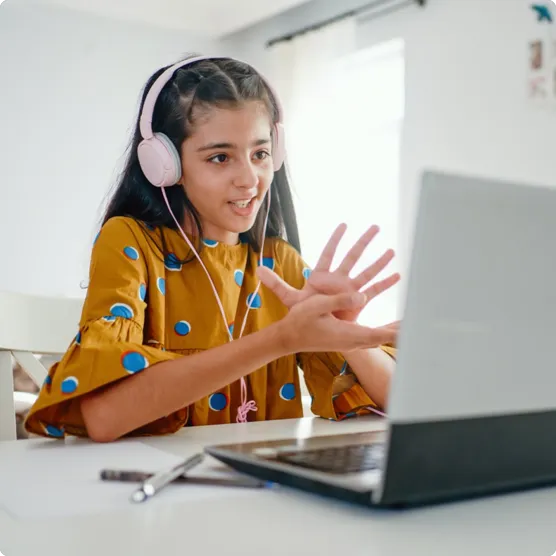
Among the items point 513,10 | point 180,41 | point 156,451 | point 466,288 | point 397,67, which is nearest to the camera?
point 466,288

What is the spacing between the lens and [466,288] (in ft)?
1.52

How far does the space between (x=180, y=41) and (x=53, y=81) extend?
93cm

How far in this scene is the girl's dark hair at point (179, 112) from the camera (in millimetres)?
1211

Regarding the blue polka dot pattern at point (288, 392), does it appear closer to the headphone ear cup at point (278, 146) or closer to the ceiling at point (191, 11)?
the headphone ear cup at point (278, 146)

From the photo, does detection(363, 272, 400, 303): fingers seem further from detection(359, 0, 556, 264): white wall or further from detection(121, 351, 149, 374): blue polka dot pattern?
detection(359, 0, 556, 264): white wall

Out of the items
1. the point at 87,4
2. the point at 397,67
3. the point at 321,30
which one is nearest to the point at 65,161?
the point at 87,4

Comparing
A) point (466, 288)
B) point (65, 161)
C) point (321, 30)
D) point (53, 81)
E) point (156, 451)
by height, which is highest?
point (321, 30)

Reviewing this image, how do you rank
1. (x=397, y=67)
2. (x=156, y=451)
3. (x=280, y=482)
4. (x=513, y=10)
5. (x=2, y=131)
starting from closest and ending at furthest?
(x=280, y=482)
(x=156, y=451)
(x=513, y=10)
(x=397, y=67)
(x=2, y=131)

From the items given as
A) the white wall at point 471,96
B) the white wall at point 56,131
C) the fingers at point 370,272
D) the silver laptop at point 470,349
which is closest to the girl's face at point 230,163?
the fingers at point 370,272

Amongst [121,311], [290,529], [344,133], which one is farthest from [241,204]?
[344,133]

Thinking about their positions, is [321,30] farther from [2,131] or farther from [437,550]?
[437,550]

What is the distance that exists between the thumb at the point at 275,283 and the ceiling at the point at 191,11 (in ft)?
12.8

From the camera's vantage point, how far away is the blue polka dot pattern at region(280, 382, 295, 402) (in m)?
1.28

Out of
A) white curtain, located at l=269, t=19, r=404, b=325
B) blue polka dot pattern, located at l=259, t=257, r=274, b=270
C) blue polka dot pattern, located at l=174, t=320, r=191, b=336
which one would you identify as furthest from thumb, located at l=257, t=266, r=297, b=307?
white curtain, located at l=269, t=19, r=404, b=325
